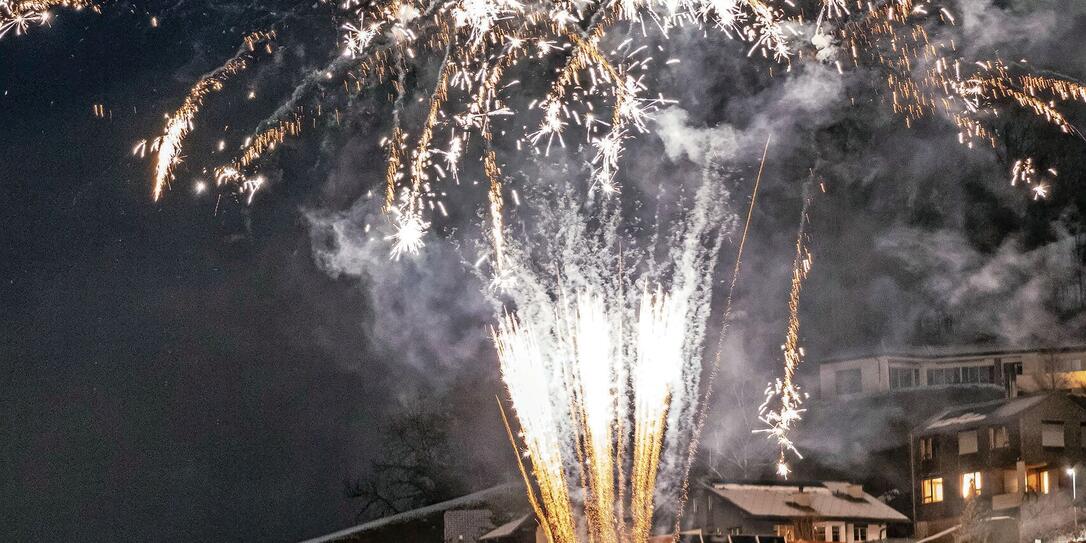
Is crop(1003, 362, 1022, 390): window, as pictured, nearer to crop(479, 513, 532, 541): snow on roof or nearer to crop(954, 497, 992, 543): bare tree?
crop(954, 497, 992, 543): bare tree

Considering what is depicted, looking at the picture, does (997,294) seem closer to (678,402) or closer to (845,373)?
(845,373)

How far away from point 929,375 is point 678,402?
310 inches

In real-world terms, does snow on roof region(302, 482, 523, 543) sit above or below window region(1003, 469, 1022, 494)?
below

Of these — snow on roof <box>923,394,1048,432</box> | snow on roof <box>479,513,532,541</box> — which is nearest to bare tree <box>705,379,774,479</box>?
snow on roof <box>923,394,1048,432</box>

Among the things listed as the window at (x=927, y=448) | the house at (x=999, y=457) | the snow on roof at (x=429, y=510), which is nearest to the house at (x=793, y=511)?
the house at (x=999, y=457)

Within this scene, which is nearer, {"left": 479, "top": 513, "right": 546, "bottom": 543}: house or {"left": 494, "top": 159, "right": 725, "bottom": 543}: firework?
{"left": 494, "top": 159, "right": 725, "bottom": 543}: firework

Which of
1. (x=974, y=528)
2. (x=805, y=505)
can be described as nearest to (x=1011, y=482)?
(x=805, y=505)

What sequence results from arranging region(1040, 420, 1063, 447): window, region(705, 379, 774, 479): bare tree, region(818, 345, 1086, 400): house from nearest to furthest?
region(1040, 420, 1063, 447): window < region(705, 379, 774, 479): bare tree < region(818, 345, 1086, 400): house

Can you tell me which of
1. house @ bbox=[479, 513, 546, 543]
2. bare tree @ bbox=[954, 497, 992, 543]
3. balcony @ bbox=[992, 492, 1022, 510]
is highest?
balcony @ bbox=[992, 492, 1022, 510]

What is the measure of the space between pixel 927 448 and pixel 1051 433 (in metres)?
2.46

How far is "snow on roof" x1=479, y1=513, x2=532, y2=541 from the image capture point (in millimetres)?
15398

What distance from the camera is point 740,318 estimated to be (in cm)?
1811

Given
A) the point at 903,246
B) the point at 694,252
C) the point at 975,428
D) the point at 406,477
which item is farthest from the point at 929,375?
the point at 406,477

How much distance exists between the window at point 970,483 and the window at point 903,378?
2.32 m
